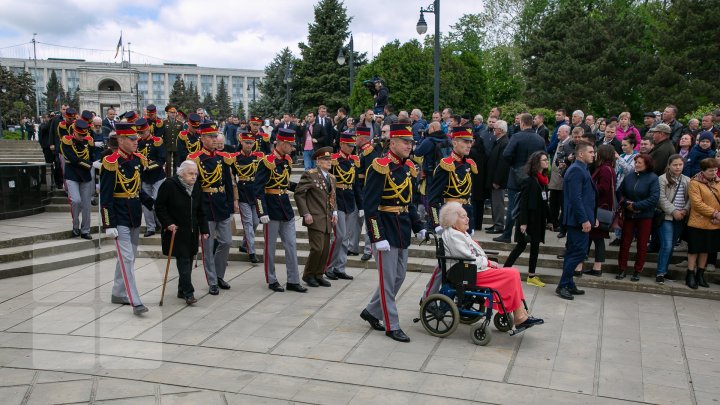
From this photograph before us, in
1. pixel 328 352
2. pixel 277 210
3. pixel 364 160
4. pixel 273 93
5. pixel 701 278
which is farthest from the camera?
pixel 273 93

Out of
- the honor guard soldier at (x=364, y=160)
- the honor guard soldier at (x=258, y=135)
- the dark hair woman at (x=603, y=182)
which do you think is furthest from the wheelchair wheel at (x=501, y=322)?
the honor guard soldier at (x=258, y=135)

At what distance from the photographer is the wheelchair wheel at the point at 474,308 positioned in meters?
7.22

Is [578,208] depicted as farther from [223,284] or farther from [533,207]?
[223,284]

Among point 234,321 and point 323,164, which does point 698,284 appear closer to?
point 323,164

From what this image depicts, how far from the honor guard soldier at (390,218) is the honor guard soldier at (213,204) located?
9.35ft

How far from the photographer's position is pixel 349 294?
9.16 m

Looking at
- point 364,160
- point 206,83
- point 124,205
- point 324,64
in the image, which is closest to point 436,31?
point 364,160

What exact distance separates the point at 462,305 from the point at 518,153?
453cm

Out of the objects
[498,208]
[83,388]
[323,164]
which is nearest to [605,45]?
[498,208]

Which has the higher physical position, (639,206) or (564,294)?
(639,206)

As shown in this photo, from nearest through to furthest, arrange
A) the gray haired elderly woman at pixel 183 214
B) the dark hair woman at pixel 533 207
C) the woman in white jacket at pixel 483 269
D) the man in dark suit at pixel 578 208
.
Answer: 1. the woman in white jacket at pixel 483 269
2. the gray haired elderly woman at pixel 183 214
3. the man in dark suit at pixel 578 208
4. the dark hair woman at pixel 533 207

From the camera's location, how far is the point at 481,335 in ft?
23.2

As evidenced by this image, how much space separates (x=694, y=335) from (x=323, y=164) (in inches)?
213

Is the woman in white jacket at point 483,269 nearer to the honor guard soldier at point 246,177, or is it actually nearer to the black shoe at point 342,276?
the black shoe at point 342,276
